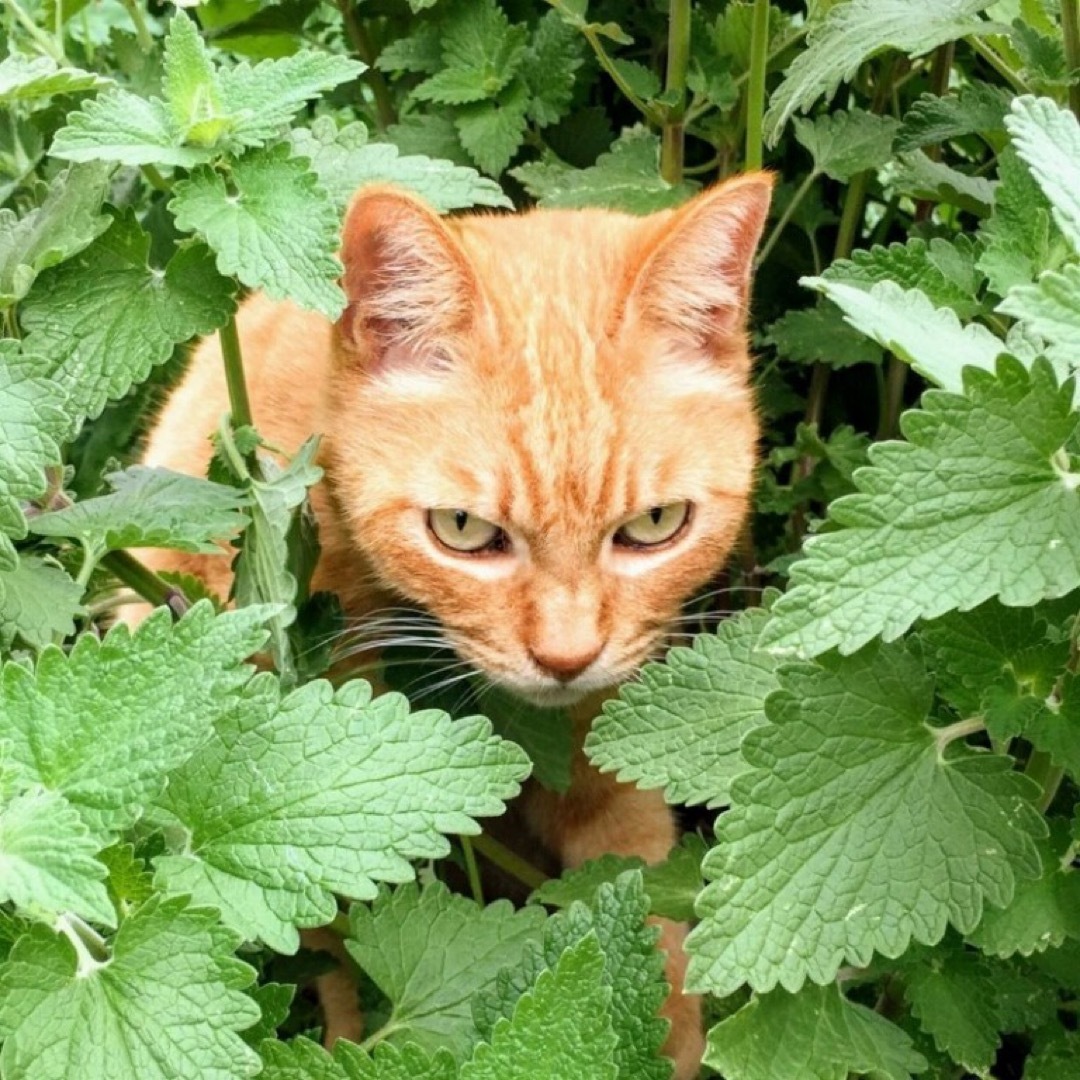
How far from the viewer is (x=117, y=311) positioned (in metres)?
1.11

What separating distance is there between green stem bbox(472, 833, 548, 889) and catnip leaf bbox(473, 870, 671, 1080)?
1.54 ft

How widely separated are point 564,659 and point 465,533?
148mm

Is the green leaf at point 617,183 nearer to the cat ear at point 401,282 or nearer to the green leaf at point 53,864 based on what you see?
the cat ear at point 401,282

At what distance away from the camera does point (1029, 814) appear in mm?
928

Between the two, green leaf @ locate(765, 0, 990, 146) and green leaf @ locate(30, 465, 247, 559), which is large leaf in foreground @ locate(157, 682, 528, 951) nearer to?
green leaf @ locate(30, 465, 247, 559)

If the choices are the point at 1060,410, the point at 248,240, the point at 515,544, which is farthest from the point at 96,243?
the point at 1060,410

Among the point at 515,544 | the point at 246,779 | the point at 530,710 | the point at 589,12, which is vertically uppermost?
the point at 589,12

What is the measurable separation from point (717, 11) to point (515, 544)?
0.85 m

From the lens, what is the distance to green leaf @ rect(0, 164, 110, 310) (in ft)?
3.46

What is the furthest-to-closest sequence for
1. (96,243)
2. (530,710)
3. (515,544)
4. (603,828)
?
(603,828), (530,710), (515,544), (96,243)

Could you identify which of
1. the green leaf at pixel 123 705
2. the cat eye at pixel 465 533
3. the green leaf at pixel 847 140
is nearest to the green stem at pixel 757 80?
the green leaf at pixel 847 140

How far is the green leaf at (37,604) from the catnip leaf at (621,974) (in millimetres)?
398

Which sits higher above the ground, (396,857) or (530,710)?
(396,857)

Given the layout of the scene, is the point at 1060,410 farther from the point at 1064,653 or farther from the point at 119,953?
the point at 119,953
